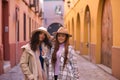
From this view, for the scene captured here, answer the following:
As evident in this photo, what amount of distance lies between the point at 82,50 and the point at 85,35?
1293 mm

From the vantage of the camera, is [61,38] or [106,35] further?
[106,35]

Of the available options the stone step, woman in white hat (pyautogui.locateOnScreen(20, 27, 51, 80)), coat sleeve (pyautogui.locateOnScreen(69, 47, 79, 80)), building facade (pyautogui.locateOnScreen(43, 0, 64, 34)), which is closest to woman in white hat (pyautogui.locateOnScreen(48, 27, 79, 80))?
coat sleeve (pyautogui.locateOnScreen(69, 47, 79, 80))

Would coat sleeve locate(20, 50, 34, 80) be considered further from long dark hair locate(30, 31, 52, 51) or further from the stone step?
the stone step

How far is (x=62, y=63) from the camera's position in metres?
4.54

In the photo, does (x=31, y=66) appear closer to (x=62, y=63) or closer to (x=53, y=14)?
(x=62, y=63)

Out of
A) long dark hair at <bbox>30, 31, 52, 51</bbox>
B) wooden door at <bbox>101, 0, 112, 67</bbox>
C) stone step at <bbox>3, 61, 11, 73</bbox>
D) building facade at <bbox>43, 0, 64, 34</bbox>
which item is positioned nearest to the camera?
long dark hair at <bbox>30, 31, 52, 51</bbox>

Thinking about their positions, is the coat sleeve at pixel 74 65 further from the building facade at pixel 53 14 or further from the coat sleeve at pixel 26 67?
the building facade at pixel 53 14

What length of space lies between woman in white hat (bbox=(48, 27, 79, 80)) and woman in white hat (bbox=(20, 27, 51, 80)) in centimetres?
13

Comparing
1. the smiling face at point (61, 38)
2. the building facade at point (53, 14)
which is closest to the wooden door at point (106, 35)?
the smiling face at point (61, 38)

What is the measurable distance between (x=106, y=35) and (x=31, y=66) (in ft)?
31.4

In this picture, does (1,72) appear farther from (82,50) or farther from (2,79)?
(82,50)

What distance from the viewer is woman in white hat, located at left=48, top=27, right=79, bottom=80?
4543mm

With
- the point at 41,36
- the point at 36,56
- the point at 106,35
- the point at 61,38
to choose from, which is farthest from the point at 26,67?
the point at 106,35

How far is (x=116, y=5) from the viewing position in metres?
10.8
